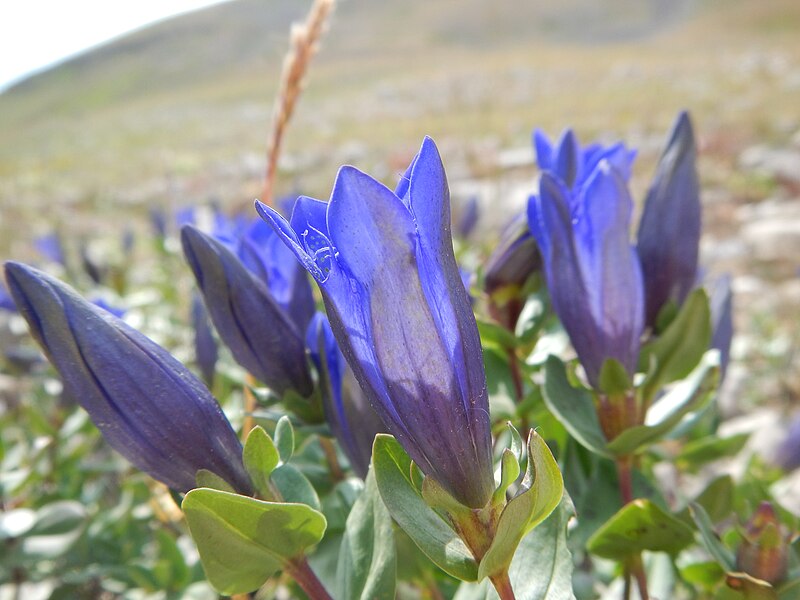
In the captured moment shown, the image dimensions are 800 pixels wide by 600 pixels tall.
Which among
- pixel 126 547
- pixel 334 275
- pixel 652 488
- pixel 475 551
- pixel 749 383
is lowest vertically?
pixel 749 383

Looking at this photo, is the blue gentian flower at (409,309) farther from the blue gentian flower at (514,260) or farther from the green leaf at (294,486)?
the blue gentian flower at (514,260)

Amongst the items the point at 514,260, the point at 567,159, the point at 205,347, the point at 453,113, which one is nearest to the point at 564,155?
the point at 567,159

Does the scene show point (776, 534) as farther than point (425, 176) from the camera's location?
Yes

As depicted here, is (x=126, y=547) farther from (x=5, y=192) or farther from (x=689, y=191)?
(x=5, y=192)

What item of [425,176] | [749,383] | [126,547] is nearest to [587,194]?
[425,176]

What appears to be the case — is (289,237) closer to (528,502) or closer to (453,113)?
(528,502)

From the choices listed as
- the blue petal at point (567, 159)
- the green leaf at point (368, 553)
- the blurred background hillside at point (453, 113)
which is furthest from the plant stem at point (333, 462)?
the blue petal at point (567, 159)

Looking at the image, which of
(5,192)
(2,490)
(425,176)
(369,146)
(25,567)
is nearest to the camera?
(425,176)
